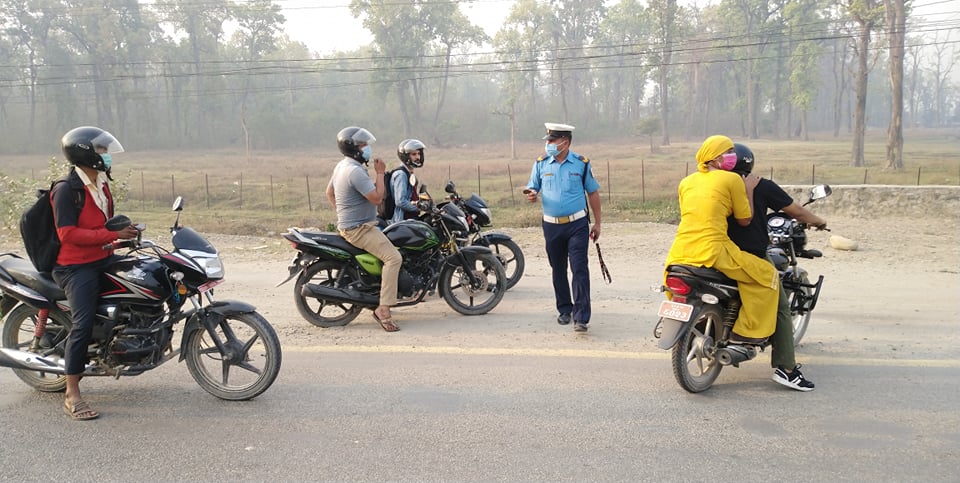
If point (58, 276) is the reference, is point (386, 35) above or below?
above

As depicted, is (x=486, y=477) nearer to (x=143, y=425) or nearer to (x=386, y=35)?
(x=143, y=425)

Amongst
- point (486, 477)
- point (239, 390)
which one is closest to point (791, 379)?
point (486, 477)

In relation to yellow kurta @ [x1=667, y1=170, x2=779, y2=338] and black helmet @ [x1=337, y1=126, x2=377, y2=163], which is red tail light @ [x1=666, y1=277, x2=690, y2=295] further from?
black helmet @ [x1=337, y1=126, x2=377, y2=163]

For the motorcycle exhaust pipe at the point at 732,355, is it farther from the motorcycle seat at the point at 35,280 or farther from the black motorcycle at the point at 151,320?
the motorcycle seat at the point at 35,280

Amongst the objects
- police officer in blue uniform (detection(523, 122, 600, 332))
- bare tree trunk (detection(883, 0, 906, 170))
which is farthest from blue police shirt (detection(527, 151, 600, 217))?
bare tree trunk (detection(883, 0, 906, 170))

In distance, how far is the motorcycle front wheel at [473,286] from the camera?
21.8ft

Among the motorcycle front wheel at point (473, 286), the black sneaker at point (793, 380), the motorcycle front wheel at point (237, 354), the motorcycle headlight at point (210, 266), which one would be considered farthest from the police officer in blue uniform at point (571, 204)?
the motorcycle headlight at point (210, 266)

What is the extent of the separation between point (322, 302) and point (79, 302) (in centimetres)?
246

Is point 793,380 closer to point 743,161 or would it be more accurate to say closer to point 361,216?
point 743,161

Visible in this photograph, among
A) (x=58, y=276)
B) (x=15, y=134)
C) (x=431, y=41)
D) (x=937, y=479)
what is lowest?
(x=937, y=479)

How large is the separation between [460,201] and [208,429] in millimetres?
4518

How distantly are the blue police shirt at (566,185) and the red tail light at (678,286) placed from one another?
1.50m

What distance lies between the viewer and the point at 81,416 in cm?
406

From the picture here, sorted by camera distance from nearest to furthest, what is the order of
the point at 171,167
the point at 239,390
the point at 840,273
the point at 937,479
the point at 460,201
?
1. the point at 937,479
2. the point at 239,390
3. the point at 460,201
4. the point at 840,273
5. the point at 171,167
